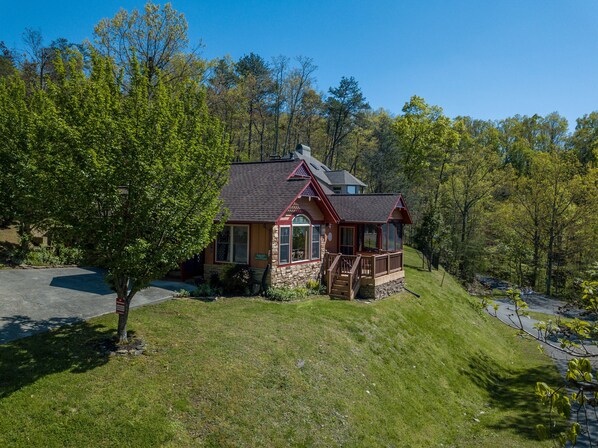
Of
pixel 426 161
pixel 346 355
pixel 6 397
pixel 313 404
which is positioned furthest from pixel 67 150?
pixel 426 161

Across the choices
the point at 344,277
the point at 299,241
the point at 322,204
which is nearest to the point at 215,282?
the point at 299,241

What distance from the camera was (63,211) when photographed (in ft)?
24.4

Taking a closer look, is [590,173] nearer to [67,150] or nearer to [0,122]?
[67,150]

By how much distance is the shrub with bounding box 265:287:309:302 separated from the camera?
49.1ft

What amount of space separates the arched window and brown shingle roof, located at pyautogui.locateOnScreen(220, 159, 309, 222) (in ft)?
Answer: 4.64

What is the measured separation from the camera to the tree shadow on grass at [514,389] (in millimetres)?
11398

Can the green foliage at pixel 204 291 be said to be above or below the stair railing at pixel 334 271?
below

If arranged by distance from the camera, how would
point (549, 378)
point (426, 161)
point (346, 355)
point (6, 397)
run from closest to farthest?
point (6, 397) < point (346, 355) < point (549, 378) < point (426, 161)

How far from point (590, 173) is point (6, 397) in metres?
40.6

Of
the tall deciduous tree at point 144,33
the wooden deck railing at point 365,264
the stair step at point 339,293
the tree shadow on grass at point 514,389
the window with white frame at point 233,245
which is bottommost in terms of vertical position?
the tree shadow on grass at point 514,389

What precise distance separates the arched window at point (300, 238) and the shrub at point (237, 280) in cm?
247

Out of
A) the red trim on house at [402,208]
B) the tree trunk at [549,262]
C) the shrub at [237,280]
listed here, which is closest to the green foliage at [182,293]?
the shrub at [237,280]

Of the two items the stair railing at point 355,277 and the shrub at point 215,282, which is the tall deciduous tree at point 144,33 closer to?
the shrub at point 215,282

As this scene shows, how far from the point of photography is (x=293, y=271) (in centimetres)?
1680
